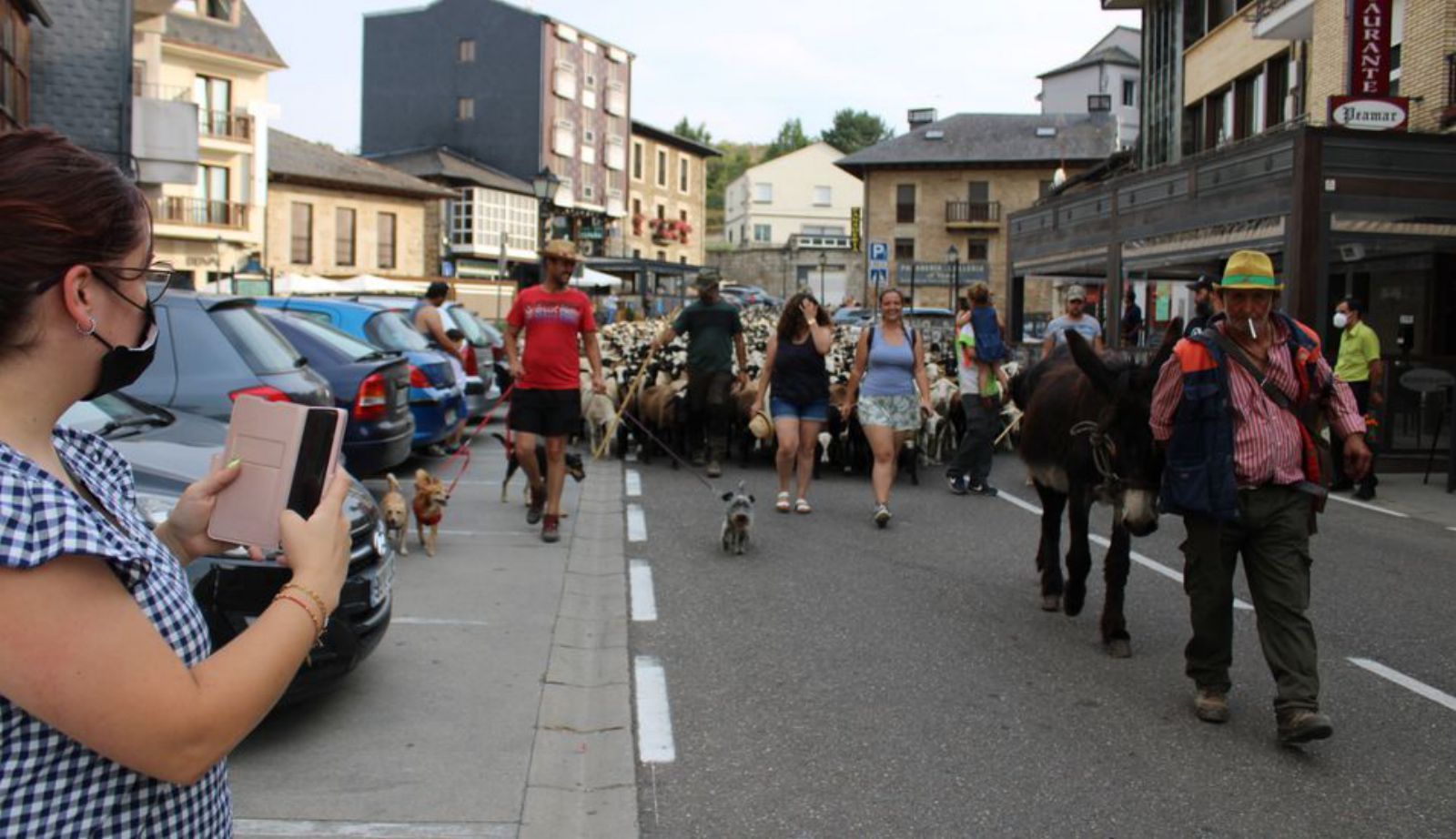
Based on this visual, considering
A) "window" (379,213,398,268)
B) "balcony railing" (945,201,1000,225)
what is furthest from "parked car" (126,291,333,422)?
"balcony railing" (945,201,1000,225)

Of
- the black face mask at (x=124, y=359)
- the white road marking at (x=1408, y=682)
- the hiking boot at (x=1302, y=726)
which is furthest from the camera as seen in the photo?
the white road marking at (x=1408, y=682)

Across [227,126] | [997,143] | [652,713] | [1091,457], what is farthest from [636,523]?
[997,143]

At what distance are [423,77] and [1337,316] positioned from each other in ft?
186

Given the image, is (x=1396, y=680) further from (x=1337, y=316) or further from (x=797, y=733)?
(x=1337, y=316)

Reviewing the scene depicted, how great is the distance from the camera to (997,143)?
65.1m

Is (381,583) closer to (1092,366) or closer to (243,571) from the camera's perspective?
(243,571)

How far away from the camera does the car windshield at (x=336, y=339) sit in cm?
1160

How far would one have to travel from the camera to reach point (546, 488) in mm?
9906

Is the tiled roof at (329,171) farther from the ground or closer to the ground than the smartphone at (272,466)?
farther from the ground

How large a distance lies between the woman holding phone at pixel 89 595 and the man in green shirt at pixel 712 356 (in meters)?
11.6

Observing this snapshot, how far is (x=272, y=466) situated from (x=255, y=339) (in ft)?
24.0

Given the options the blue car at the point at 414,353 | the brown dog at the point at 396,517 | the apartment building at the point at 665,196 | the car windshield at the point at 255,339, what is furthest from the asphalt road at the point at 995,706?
the apartment building at the point at 665,196

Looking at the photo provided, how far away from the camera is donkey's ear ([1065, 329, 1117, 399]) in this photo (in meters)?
6.29

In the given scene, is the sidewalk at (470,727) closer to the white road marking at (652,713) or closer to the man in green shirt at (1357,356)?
the white road marking at (652,713)
